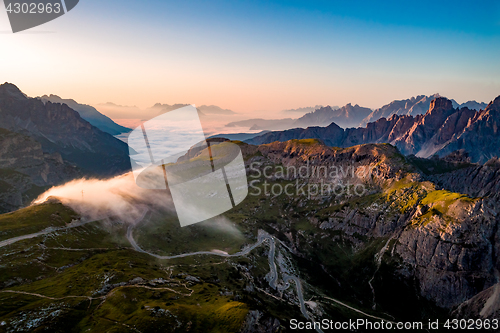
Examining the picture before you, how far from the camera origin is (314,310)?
147 metres

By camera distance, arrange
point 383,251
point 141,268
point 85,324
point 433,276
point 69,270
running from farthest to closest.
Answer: point 383,251
point 433,276
point 141,268
point 69,270
point 85,324

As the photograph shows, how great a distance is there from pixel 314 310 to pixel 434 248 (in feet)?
299

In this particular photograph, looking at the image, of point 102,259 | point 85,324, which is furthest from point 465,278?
point 102,259

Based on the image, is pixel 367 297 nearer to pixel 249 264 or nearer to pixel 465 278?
pixel 465 278

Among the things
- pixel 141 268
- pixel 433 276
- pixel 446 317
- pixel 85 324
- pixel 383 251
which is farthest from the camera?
pixel 383 251

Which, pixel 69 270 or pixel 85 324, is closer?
pixel 85 324

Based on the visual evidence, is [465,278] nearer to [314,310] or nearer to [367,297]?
[367,297]

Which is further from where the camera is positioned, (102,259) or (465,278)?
(465,278)

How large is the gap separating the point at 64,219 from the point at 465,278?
251416mm

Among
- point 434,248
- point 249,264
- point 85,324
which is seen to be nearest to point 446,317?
point 434,248

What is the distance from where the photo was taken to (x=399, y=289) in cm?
17512

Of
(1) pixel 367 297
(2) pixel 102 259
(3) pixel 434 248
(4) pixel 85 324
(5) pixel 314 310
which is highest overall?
(4) pixel 85 324

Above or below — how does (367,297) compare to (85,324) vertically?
below

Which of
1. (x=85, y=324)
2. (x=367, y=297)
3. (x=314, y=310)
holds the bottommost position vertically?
(x=367, y=297)
